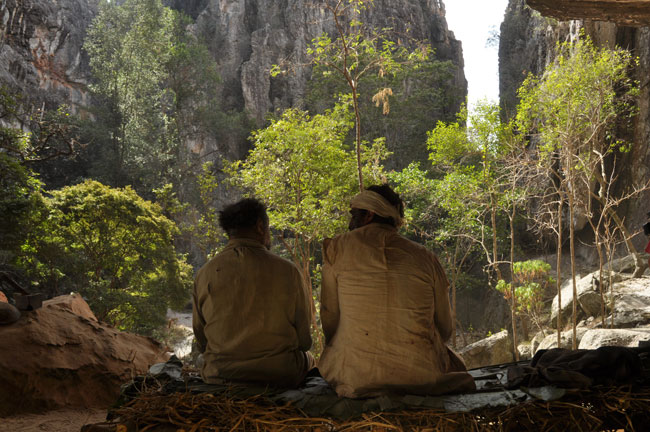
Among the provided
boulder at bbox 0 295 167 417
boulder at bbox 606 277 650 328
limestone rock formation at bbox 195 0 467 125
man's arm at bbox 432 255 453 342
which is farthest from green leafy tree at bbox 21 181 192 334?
limestone rock formation at bbox 195 0 467 125

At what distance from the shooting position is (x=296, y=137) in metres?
10.3

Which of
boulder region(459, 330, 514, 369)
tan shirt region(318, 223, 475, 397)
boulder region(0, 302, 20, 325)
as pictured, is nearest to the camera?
tan shirt region(318, 223, 475, 397)

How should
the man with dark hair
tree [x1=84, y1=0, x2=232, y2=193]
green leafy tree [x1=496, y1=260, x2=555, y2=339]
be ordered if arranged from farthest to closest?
tree [x1=84, y1=0, x2=232, y2=193]
green leafy tree [x1=496, y1=260, x2=555, y2=339]
the man with dark hair

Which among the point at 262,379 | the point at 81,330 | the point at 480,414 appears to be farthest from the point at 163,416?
the point at 81,330

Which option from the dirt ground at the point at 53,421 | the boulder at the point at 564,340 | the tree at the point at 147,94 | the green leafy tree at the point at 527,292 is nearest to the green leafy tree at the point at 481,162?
the green leafy tree at the point at 527,292

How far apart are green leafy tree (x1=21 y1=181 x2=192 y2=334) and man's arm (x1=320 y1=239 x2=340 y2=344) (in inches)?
339

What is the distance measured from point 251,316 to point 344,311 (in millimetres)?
478

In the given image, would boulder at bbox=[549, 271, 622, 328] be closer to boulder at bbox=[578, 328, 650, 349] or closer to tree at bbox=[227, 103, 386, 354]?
boulder at bbox=[578, 328, 650, 349]

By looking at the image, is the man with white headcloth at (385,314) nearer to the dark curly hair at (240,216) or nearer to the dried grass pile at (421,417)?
the dried grass pile at (421,417)

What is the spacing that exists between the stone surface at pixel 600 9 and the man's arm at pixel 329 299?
227 cm

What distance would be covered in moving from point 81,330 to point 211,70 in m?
23.7

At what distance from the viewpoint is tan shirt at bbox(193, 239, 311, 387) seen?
236 centimetres

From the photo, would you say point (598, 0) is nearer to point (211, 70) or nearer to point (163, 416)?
point (163, 416)

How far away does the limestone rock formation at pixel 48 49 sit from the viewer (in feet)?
69.2
